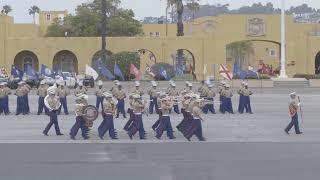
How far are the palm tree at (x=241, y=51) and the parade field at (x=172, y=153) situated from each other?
6201 centimetres

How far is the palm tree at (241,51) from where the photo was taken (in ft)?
295

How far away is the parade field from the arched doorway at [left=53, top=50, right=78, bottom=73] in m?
38.9

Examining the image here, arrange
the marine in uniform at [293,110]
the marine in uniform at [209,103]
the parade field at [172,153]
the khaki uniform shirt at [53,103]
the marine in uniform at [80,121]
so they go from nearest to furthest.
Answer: the parade field at [172,153] < the marine in uniform at [80,121] < the khaki uniform shirt at [53,103] < the marine in uniform at [293,110] < the marine in uniform at [209,103]

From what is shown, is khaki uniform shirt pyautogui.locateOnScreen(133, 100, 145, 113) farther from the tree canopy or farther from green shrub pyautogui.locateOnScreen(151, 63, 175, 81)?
the tree canopy

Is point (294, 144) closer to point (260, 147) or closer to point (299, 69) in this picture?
point (260, 147)

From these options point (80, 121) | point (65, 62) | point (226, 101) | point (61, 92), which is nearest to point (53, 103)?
point (80, 121)

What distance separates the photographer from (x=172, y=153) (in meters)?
17.7

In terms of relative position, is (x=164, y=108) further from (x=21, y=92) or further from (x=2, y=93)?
(x=2, y=93)

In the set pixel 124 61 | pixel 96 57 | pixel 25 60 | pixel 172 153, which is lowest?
pixel 172 153

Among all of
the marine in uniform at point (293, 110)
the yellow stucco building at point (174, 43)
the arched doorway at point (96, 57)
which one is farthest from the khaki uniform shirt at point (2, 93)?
the yellow stucco building at point (174, 43)

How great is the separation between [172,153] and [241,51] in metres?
74.2

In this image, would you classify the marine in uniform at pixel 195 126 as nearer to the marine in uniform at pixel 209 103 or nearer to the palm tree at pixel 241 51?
the marine in uniform at pixel 209 103

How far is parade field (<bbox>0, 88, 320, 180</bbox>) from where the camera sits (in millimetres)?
14172

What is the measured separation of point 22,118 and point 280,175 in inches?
707
